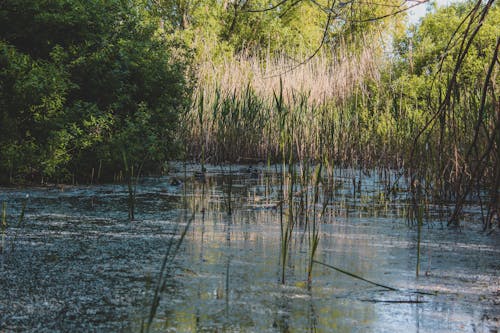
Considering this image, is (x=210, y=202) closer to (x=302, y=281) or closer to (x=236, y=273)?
(x=236, y=273)

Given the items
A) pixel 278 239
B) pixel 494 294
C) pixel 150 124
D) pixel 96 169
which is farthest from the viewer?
pixel 150 124

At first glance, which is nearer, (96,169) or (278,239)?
(278,239)

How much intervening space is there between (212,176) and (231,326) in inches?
197

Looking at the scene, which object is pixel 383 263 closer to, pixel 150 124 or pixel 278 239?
pixel 278 239

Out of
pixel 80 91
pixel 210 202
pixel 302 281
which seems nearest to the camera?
pixel 302 281

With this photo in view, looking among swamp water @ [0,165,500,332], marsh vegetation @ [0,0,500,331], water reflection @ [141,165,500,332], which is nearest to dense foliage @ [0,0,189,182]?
marsh vegetation @ [0,0,500,331]

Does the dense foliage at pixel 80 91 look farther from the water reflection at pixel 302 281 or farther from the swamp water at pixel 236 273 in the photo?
the water reflection at pixel 302 281

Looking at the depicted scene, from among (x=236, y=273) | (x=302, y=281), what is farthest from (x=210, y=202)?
(x=302, y=281)

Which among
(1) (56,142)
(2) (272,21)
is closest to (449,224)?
(1) (56,142)

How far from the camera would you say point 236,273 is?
243 cm

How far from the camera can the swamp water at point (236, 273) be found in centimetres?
188

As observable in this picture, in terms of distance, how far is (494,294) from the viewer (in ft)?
7.25

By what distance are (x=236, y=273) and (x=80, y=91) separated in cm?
403

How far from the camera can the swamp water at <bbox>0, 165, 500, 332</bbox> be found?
1878mm
